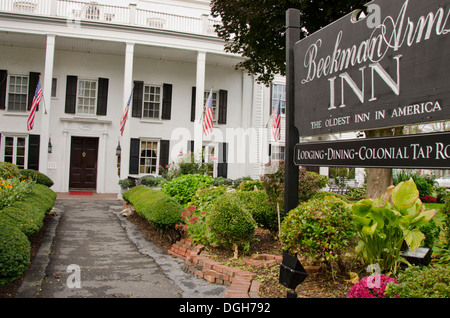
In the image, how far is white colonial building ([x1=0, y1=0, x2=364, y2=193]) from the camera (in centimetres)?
1512

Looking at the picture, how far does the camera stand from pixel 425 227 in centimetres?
442

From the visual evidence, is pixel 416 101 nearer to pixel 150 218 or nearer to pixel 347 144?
→ pixel 347 144

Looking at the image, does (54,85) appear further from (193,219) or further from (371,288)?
(371,288)

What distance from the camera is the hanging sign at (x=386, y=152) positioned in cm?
212

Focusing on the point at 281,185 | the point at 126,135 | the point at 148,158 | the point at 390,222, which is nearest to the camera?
the point at 390,222

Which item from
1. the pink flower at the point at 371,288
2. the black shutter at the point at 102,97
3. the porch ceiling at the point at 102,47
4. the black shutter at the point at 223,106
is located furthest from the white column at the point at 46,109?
the pink flower at the point at 371,288

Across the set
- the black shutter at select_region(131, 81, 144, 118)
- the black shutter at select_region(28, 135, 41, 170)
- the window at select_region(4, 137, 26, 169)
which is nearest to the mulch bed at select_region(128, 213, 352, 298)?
the black shutter at select_region(131, 81, 144, 118)

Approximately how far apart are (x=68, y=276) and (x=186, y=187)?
4.14 metres

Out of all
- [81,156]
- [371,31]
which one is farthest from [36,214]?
[81,156]

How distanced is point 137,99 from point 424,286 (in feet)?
52.4

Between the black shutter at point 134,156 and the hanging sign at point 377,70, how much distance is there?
1410cm

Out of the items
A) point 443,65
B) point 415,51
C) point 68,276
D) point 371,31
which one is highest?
point 371,31

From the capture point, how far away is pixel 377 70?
2.62 meters

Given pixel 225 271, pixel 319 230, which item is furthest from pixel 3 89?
pixel 319 230
